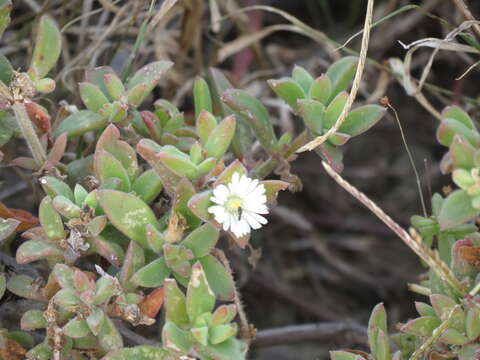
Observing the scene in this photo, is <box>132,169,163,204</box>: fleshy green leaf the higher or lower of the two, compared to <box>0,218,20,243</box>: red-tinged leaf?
higher

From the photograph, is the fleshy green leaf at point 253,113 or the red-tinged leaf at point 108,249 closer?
the red-tinged leaf at point 108,249

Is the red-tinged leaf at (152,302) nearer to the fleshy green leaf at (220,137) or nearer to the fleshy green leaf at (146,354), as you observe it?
the fleshy green leaf at (146,354)

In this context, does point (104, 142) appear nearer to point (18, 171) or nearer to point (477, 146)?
point (18, 171)

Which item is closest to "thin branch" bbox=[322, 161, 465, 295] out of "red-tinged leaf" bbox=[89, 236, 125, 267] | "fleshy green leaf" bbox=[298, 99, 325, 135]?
"fleshy green leaf" bbox=[298, 99, 325, 135]

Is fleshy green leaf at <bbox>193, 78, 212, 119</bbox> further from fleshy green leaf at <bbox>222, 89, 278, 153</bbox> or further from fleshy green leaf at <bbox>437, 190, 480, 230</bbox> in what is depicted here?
fleshy green leaf at <bbox>437, 190, 480, 230</bbox>

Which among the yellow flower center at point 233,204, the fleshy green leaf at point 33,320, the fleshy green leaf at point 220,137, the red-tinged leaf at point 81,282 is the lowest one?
the fleshy green leaf at point 33,320

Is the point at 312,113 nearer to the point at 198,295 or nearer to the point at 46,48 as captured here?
the point at 198,295

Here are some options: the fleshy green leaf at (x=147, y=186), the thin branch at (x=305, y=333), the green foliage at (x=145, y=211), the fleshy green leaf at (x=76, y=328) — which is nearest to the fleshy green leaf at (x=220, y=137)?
the green foliage at (x=145, y=211)
